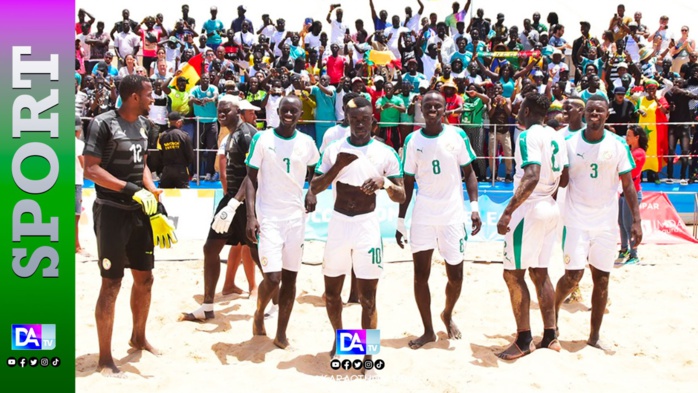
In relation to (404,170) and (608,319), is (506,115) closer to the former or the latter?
(608,319)

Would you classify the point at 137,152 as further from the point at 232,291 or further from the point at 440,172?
the point at 232,291

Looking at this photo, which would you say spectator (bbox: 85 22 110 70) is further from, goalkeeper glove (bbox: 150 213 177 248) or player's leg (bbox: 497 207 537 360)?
player's leg (bbox: 497 207 537 360)

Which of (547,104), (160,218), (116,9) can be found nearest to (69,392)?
(160,218)

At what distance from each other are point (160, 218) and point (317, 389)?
1.73m

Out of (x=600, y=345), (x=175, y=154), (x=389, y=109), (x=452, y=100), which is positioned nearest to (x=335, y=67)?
(x=389, y=109)

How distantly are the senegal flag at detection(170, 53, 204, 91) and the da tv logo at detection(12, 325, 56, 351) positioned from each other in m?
10.5

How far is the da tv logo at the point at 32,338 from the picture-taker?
6105 millimetres

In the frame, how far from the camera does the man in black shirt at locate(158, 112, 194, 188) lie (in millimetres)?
12430

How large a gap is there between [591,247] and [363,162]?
226 centimetres

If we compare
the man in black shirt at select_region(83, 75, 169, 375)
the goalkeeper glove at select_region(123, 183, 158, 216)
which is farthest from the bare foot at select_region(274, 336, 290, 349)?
the goalkeeper glove at select_region(123, 183, 158, 216)

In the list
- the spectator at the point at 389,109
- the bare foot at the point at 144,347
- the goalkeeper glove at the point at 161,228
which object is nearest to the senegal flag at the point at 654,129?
the spectator at the point at 389,109

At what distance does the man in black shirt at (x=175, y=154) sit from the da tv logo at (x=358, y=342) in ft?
21.2

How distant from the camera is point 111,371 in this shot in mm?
6363

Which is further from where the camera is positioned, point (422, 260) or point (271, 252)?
point (422, 260)
